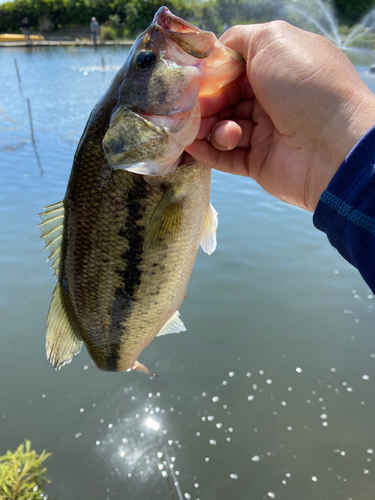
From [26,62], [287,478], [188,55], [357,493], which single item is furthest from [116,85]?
[26,62]

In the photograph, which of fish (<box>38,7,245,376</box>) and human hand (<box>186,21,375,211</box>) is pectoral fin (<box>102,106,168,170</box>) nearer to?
fish (<box>38,7,245,376</box>)

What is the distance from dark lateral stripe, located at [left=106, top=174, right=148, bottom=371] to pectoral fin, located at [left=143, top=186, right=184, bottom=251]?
0.05 meters

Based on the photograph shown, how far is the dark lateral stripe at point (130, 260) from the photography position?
5.13ft

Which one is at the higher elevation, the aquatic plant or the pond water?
the aquatic plant

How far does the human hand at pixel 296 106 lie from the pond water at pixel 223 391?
8.96 ft

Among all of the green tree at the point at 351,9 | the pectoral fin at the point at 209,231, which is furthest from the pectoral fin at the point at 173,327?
the green tree at the point at 351,9

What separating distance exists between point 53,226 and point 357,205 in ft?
4.65

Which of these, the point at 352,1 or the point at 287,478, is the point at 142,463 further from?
the point at 352,1

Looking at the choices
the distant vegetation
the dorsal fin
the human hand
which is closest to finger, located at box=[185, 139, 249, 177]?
the human hand

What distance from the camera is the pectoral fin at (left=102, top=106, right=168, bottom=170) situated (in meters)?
1.45

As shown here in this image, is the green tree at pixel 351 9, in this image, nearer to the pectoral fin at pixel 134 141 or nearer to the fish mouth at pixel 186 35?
the fish mouth at pixel 186 35

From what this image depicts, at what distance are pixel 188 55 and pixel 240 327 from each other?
3.96 metres

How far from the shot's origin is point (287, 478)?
3.22m

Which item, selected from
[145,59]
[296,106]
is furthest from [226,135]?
[145,59]
